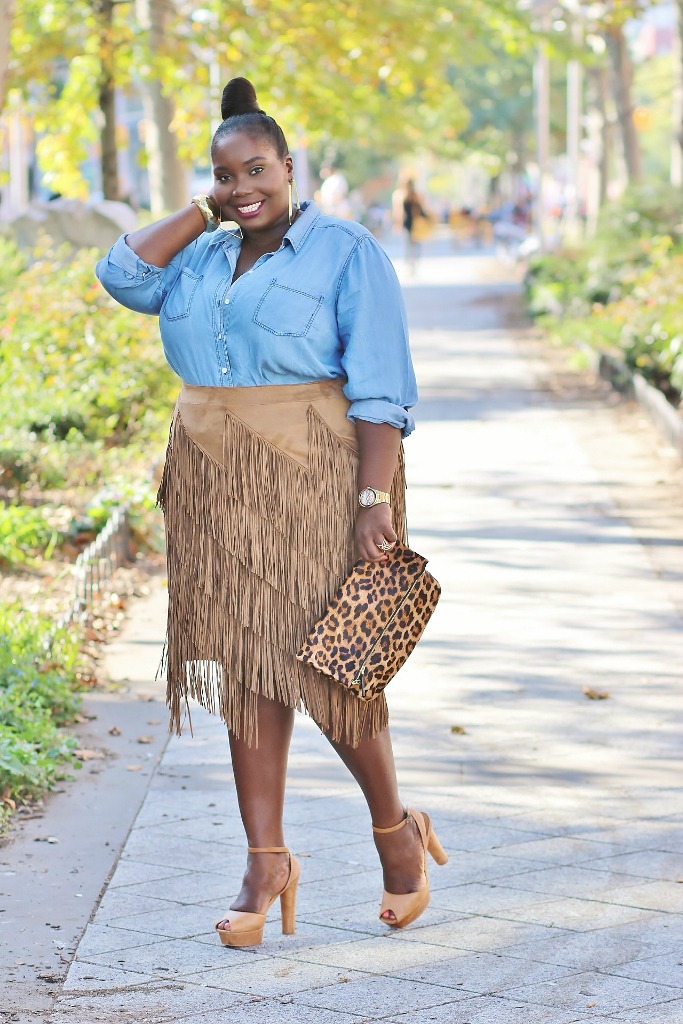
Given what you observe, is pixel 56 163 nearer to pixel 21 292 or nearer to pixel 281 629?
pixel 21 292

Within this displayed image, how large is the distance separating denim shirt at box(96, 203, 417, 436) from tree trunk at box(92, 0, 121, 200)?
12.4 meters

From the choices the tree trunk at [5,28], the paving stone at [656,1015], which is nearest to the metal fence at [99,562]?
the tree trunk at [5,28]

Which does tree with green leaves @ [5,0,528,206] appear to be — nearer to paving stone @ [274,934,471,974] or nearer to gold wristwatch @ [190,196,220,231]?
gold wristwatch @ [190,196,220,231]

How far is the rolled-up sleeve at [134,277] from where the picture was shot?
12.5 ft

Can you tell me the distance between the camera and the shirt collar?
3682 mm

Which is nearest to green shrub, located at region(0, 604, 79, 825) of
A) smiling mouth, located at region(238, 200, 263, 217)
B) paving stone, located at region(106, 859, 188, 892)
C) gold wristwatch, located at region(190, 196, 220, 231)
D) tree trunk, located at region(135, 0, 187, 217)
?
paving stone, located at region(106, 859, 188, 892)

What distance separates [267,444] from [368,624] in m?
0.47

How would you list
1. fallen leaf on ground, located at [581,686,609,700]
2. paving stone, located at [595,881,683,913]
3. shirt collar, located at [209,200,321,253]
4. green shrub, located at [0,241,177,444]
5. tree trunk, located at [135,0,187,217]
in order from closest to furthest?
shirt collar, located at [209,200,321,253] → paving stone, located at [595,881,683,913] → fallen leaf on ground, located at [581,686,609,700] → green shrub, located at [0,241,177,444] → tree trunk, located at [135,0,187,217]

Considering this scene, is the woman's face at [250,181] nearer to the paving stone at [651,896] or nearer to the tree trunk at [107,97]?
the paving stone at [651,896]

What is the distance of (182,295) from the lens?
377 cm

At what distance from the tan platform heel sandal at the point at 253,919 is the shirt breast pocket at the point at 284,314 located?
47.7 inches

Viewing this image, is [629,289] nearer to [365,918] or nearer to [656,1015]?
[365,918]

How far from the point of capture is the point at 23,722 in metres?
5.14

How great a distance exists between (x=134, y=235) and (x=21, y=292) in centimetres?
Answer: 796
